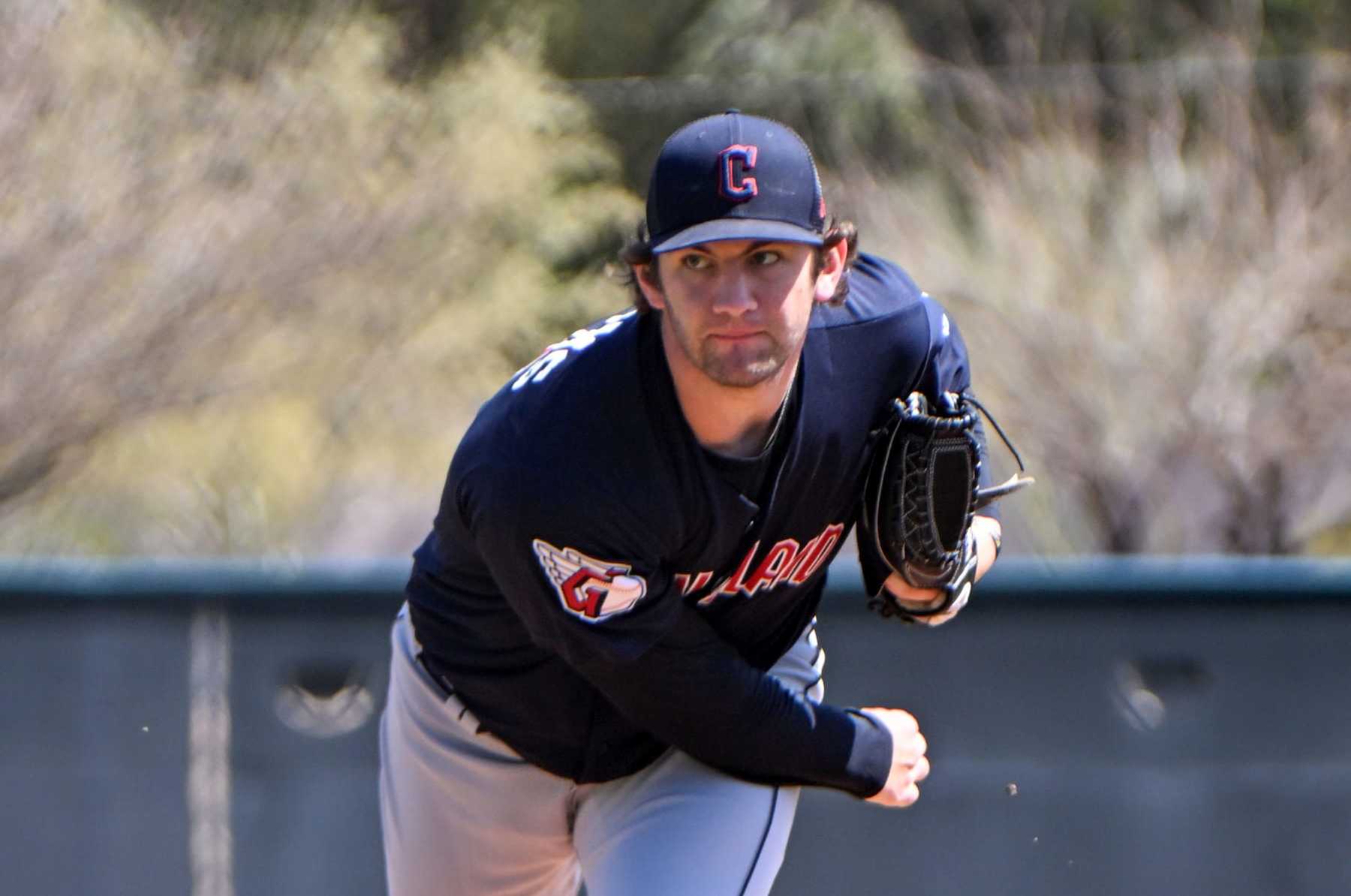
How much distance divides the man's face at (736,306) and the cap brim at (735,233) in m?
0.02

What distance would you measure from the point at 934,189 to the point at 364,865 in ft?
24.5

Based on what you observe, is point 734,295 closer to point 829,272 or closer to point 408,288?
point 829,272

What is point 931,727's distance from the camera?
3924mm

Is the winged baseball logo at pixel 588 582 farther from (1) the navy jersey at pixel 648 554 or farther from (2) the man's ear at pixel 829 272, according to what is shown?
(2) the man's ear at pixel 829 272

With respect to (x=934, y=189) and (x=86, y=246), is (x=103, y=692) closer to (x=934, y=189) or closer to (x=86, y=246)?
(x=86, y=246)

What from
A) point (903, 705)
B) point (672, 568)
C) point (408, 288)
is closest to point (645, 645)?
point (672, 568)

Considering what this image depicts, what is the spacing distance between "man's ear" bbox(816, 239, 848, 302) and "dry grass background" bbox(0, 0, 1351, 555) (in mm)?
6161

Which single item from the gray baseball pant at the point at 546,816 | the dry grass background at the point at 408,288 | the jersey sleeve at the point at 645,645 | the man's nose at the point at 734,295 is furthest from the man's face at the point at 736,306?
the dry grass background at the point at 408,288

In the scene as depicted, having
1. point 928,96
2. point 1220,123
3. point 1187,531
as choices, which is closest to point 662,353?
point 1187,531

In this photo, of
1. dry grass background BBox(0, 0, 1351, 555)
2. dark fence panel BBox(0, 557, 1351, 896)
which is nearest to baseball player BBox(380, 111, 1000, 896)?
dark fence panel BBox(0, 557, 1351, 896)

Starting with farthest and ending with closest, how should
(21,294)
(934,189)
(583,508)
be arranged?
(934,189) < (21,294) < (583,508)

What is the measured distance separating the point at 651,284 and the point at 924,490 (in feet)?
1.96

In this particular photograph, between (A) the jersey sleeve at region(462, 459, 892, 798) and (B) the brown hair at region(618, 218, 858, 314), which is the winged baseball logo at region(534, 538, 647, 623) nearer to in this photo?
(A) the jersey sleeve at region(462, 459, 892, 798)

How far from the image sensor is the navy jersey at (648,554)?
8.91 feet
